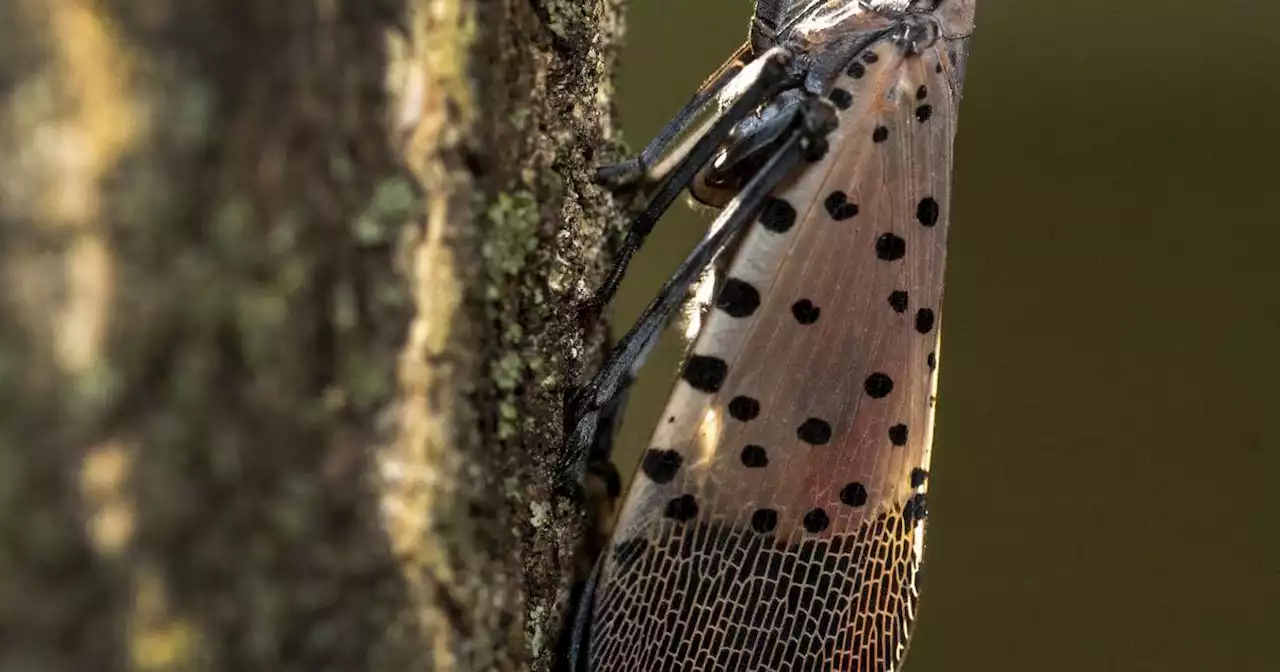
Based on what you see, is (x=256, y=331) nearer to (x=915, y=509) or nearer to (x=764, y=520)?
(x=764, y=520)

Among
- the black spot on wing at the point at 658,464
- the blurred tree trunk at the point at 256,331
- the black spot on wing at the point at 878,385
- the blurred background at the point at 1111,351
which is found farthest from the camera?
the blurred background at the point at 1111,351

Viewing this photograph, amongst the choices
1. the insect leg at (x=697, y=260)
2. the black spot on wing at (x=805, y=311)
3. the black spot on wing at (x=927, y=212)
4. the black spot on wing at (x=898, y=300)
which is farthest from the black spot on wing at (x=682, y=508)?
the black spot on wing at (x=927, y=212)

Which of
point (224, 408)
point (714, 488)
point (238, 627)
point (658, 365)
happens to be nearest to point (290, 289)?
point (224, 408)

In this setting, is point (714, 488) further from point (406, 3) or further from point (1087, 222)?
point (1087, 222)

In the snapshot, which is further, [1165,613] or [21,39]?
[1165,613]

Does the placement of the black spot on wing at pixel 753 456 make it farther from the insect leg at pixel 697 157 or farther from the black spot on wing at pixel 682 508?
the insect leg at pixel 697 157

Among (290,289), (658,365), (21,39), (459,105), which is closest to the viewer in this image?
(21,39)

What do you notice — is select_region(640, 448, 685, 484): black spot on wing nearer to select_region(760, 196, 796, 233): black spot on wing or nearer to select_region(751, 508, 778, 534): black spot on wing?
select_region(751, 508, 778, 534): black spot on wing
